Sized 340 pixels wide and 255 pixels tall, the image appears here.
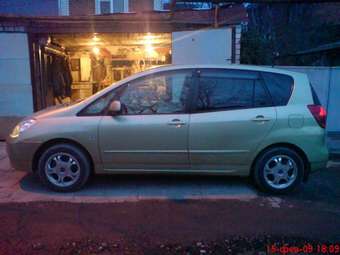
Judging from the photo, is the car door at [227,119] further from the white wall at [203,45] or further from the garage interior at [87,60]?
the garage interior at [87,60]

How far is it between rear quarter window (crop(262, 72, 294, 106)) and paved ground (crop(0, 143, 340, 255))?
4.34ft

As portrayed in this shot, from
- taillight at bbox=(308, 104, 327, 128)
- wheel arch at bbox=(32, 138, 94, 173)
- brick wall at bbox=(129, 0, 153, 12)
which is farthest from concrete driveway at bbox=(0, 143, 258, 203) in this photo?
brick wall at bbox=(129, 0, 153, 12)

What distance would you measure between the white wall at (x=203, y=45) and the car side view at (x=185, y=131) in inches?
138

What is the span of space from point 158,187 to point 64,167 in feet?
4.43

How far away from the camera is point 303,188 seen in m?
5.72

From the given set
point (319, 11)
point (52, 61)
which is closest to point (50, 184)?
point (52, 61)

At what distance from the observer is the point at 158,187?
5668mm

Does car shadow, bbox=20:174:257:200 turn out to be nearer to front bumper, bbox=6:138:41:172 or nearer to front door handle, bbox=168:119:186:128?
front bumper, bbox=6:138:41:172

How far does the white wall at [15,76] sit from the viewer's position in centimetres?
908

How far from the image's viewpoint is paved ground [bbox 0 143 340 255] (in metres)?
3.82

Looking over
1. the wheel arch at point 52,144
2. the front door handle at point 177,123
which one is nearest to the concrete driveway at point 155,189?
the wheel arch at point 52,144

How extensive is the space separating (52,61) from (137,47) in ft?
9.59

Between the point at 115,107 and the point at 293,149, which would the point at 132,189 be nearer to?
the point at 115,107

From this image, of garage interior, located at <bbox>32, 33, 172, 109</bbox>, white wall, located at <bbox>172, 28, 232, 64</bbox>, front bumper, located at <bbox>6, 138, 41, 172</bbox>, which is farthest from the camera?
garage interior, located at <bbox>32, 33, 172, 109</bbox>
